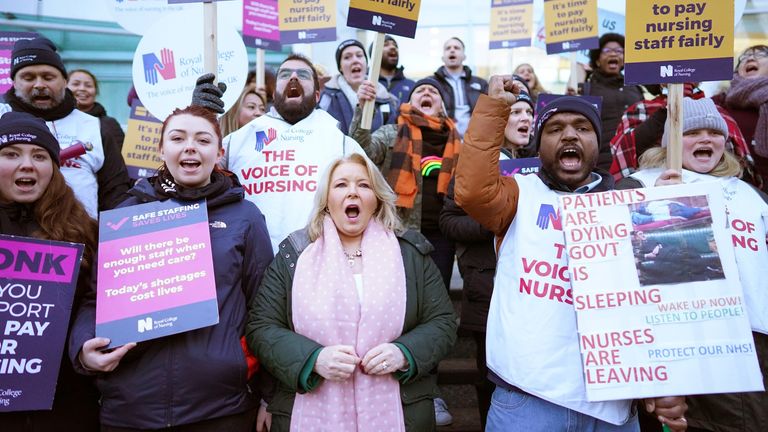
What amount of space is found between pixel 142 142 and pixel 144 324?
2.79 metres

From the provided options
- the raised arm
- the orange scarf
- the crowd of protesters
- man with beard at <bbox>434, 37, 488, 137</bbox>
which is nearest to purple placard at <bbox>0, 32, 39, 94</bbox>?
the crowd of protesters

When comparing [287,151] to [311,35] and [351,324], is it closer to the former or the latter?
[351,324]

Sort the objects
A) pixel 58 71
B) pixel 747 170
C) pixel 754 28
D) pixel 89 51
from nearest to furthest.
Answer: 1. pixel 747 170
2. pixel 58 71
3. pixel 89 51
4. pixel 754 28

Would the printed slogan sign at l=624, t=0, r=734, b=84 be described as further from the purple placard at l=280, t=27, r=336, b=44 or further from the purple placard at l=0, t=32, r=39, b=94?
the purple placard at l=0, t=32, r=39, b=94

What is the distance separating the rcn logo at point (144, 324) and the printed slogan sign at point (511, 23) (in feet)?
19.6

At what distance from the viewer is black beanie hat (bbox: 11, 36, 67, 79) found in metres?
3.87

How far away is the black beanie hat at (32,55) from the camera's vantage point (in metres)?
3.87

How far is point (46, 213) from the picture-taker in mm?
2697

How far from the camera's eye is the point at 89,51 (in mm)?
9203

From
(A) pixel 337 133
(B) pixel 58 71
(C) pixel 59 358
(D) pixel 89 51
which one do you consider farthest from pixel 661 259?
(D) pixel 89 51

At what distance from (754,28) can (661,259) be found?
32.7ft

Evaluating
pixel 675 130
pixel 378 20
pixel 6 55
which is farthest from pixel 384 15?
pixel 6 55

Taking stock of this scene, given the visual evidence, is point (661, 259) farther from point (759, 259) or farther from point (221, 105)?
point (221, 105)

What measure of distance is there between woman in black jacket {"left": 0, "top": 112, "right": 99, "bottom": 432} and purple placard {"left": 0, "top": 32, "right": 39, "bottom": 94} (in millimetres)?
2136
